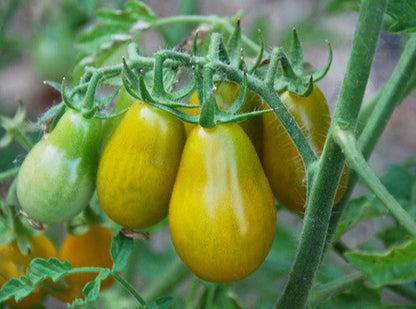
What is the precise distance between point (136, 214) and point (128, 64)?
0.20 metres

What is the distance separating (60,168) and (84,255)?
9.4 inches

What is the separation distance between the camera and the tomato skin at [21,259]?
3.42ft

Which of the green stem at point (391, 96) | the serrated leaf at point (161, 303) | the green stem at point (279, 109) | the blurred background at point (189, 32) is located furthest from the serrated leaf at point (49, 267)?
the green stem at point (391, 96)

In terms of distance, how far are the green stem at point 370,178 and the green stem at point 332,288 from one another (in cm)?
35

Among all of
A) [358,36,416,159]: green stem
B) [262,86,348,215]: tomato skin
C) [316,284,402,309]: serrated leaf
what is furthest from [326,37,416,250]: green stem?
[316,284,402,309]: serrated leaf

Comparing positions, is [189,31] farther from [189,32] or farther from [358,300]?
[358,300]

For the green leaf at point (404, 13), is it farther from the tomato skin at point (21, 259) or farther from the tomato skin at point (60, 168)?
the tomato skin at point (21, 259)

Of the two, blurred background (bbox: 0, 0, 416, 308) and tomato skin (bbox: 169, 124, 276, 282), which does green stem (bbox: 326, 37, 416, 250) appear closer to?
blurred background (bbox: 0, 0, 416, 308)

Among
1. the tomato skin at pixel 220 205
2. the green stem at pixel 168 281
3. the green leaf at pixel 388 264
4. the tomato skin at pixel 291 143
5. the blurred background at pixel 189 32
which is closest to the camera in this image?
the green leaf at pixel 388 264

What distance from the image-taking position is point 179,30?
1.89 m

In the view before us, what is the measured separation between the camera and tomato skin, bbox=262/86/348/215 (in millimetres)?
873

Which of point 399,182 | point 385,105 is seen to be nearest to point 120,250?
point 385,105

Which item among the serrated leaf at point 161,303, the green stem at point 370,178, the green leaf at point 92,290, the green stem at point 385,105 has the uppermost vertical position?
the green stem at point 370,178

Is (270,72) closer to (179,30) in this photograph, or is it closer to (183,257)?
(183,257)
